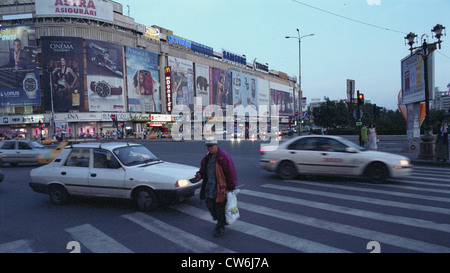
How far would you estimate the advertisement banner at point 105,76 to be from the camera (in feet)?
173

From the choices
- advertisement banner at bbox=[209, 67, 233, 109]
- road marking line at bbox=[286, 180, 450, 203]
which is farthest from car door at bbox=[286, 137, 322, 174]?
advertisement banner at bbox=[209, 67, 233, 109]

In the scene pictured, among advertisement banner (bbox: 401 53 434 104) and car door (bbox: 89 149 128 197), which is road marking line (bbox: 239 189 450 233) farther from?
advertisement banner (bbox: 401 53 434 104)

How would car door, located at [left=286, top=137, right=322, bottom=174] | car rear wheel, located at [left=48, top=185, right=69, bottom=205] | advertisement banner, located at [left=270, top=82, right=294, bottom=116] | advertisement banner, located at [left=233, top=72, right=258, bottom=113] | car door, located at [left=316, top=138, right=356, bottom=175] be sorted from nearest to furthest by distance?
car rear wheel, located at [left=48, top=185, right=69, bottom=205], car door, located at [left=316, top=138, right=356, bottom=175], car door, located at [left=286, top=137, right=322, bottom=174], advertisement banner, located at [left=233, top=72, right=258, bottom=113], advertisement banner, located at [left=270, top=82, right=294, bottom=116]

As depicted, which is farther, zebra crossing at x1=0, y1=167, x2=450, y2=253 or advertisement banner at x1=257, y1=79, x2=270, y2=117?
advertisement banner at x1=257, y1=79, x2=270, y2=117

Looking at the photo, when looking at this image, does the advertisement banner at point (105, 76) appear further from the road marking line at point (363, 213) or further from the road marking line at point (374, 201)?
the road marking line at point (363, 213)

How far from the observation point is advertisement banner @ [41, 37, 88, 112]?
50.9m

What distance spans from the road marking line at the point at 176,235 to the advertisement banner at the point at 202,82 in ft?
224

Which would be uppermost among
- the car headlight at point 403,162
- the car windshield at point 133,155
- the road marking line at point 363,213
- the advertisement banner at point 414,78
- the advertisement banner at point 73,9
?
the advertisement banner at point 73,9

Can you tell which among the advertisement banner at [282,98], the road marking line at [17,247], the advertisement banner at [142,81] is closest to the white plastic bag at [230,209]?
the road marking line at [17,247]

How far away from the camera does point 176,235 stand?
15.1 ft

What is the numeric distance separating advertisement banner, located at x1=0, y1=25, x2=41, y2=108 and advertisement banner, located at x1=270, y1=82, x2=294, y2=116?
7349cm
